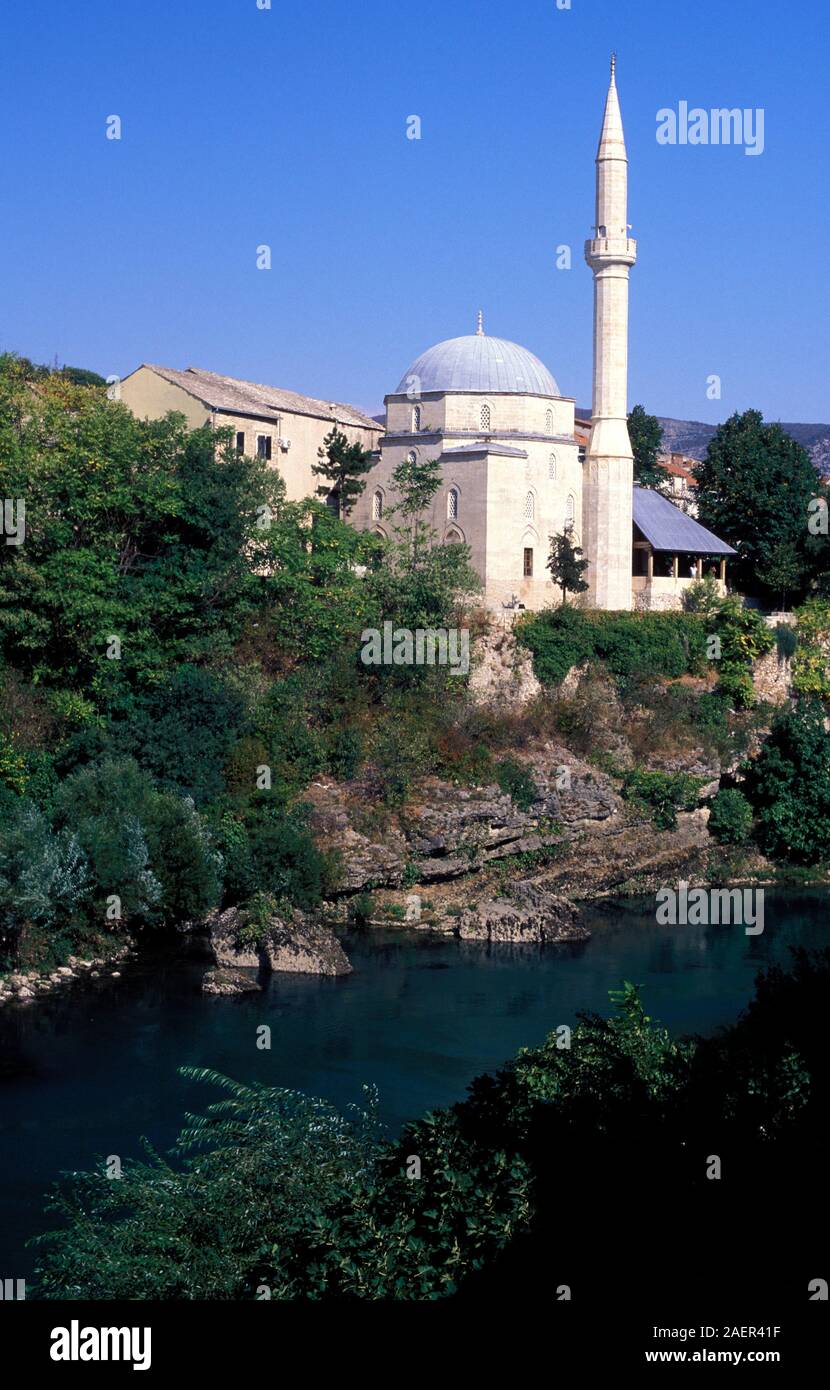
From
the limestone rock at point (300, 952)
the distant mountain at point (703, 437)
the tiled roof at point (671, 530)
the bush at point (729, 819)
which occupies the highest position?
the distant mountain at point (703, 437)

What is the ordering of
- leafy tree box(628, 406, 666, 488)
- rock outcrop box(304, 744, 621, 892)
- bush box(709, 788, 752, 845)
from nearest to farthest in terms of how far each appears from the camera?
rock outcrop box(304, 744, 621, 892)
bush box(709, 788, 752, 845)
leafy tree box(628, 406, 666, 488)

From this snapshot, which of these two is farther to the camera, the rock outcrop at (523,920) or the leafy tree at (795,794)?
the leafy tree at (795,794)

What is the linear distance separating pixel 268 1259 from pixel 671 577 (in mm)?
31111

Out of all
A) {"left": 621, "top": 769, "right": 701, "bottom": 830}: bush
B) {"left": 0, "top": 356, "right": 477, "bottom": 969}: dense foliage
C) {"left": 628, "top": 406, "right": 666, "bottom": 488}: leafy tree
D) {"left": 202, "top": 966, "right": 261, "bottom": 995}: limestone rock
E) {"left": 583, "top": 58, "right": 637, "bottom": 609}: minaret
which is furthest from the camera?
{"left": 628, "top": 406, "right": 666, "bottom": 488}: leafy tree

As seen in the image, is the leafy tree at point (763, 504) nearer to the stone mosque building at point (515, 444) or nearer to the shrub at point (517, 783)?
the stone mosque building at point (515, 444)

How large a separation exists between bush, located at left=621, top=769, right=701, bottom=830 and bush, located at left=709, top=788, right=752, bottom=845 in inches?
30.0

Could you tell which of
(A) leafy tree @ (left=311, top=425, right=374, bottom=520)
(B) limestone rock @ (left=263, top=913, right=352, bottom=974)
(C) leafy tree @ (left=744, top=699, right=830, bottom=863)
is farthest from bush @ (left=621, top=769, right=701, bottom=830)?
(A) leafy tree @ (left=311, top=425, right=374, bottom=520)

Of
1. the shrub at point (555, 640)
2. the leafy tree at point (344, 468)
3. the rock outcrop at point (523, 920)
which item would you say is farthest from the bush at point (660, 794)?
the leafy tree at point (344, 468)

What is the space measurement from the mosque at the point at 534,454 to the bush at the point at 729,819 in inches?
252

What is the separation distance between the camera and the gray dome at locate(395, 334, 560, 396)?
3872 cm

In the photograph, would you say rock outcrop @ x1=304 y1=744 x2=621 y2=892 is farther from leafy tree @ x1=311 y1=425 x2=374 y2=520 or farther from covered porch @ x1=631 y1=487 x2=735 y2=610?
leafy tree @ x1=311 y1=425 x2=374 y2=520

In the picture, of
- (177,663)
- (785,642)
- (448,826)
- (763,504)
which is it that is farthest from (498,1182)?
(763,504)

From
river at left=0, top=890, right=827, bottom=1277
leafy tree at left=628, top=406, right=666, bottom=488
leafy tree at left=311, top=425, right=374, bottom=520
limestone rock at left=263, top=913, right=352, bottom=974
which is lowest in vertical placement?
river at left=0, top=890, right=827, bottom=1277

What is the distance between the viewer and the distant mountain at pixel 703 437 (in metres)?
118
